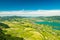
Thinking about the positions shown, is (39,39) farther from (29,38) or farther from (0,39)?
(0,39)

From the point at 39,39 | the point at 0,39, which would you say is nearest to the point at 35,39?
the point at 39,39

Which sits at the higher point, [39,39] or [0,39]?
[0,39]

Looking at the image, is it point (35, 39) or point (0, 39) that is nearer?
point (0, 39)

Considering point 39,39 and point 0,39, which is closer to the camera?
point 0,39

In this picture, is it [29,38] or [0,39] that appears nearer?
[0,39]

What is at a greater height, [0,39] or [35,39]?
[0,39]

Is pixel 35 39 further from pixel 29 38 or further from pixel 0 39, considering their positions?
pixel 0 39
